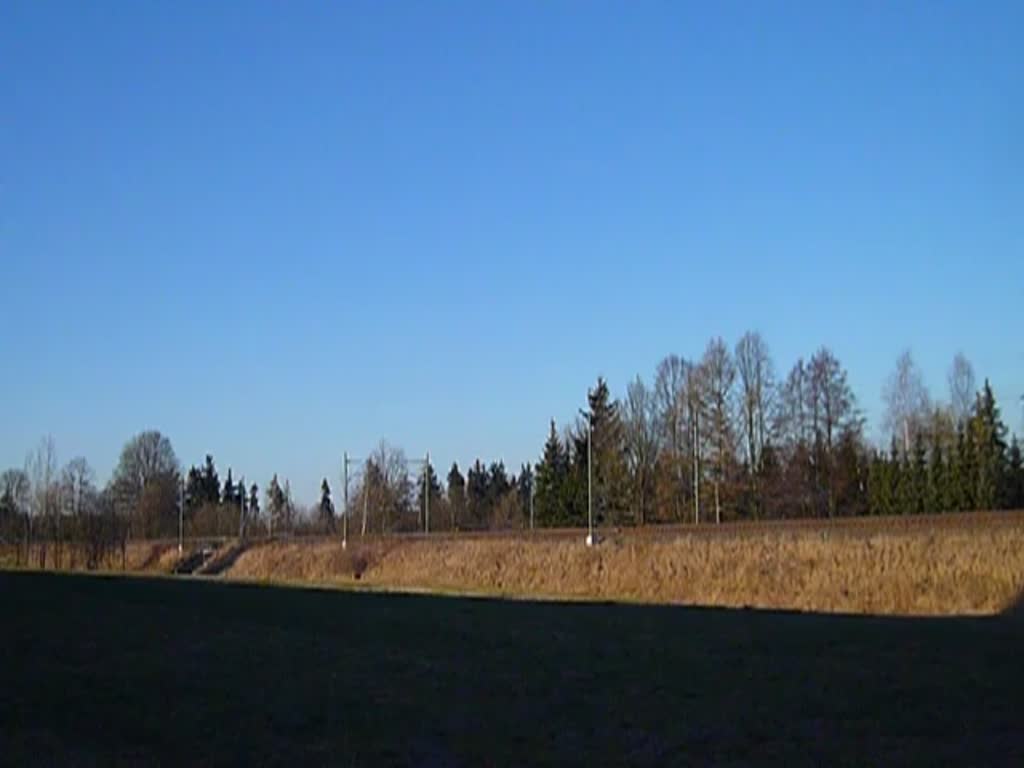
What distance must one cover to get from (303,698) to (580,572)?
34.8 m

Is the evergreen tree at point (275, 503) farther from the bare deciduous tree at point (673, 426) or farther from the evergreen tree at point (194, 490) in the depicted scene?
the bare deciduous tree at point (673, 426)

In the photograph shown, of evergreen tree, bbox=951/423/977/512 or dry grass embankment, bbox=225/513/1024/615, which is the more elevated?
evergreen tree, bbox=951/423/977/512

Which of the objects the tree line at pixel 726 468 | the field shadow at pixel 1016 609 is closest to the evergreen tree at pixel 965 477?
the tree line at pixel 726 468

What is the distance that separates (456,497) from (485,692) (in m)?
119

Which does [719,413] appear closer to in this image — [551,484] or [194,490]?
[551,484]

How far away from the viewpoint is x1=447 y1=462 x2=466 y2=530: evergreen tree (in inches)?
4811

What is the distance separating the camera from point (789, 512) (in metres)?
81.8

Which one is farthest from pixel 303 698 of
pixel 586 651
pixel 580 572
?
pixel 580 572

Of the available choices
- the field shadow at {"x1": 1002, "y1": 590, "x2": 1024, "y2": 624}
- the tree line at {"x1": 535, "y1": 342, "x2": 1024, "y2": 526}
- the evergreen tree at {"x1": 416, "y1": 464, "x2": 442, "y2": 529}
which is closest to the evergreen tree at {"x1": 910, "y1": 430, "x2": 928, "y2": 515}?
the tree line at {"x1": 535, "y1": 342, "x2": 1024, "y2": 526}

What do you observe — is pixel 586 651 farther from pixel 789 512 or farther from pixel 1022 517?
pixel 789 512

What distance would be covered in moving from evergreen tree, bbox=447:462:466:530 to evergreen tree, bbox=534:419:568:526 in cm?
1580

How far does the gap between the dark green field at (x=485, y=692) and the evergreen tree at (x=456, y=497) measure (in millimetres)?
91570

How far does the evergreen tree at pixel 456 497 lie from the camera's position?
4811 inches

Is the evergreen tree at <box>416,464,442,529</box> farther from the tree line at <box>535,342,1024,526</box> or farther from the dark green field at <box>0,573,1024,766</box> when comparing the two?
the dark green field at <box>0,573,1024,766</box>
